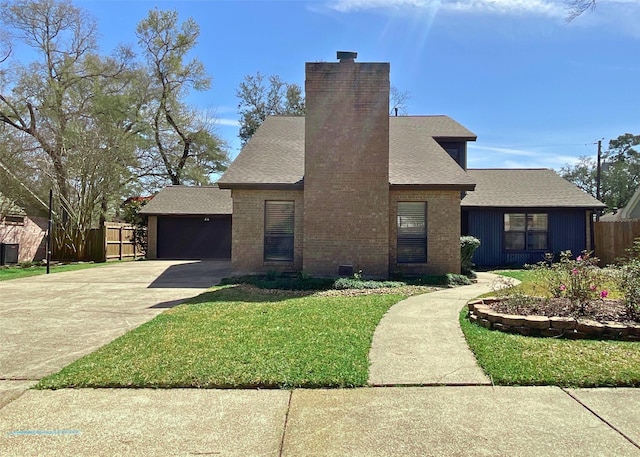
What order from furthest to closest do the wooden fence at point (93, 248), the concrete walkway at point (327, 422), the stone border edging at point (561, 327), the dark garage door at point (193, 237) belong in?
the dark garage door at point (193, 237), the wooden fence at point (93, 248), the stone border edging at point (561, 327), the concrete walkway at point (327, 422)

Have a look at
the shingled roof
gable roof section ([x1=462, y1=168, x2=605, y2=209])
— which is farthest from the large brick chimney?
gable roof section ([x1=462, y1=168, x2=605, y2=209])

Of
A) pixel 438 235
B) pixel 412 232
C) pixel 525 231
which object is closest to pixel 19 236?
pixel 412 232

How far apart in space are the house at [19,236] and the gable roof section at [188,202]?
4.62 metres

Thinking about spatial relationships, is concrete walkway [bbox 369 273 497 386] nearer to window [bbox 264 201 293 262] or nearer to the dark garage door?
window [bbox 264 201 293 262]

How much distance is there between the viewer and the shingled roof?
12477mm

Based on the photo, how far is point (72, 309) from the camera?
27.1 feet

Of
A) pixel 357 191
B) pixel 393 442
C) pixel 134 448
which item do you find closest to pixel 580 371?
pixel 393 442

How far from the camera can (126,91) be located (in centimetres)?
2461

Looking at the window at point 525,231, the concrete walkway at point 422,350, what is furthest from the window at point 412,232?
the window at point 525,231

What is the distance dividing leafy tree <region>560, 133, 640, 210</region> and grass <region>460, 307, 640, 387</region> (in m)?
41.5

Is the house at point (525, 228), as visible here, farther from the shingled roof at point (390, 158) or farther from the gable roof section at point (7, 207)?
the gable roof section at point (7, 207)

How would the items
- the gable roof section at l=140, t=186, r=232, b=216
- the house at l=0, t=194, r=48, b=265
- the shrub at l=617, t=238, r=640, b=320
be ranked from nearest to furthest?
the shrub at l=617, t=238, r=640, b=320 → the house at l=0, t=194, r=48, b=265 → the gable roof section at l=140, t=186, r=232, b=216

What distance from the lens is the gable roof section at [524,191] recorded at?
16781mm

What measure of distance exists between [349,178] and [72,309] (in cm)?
730
